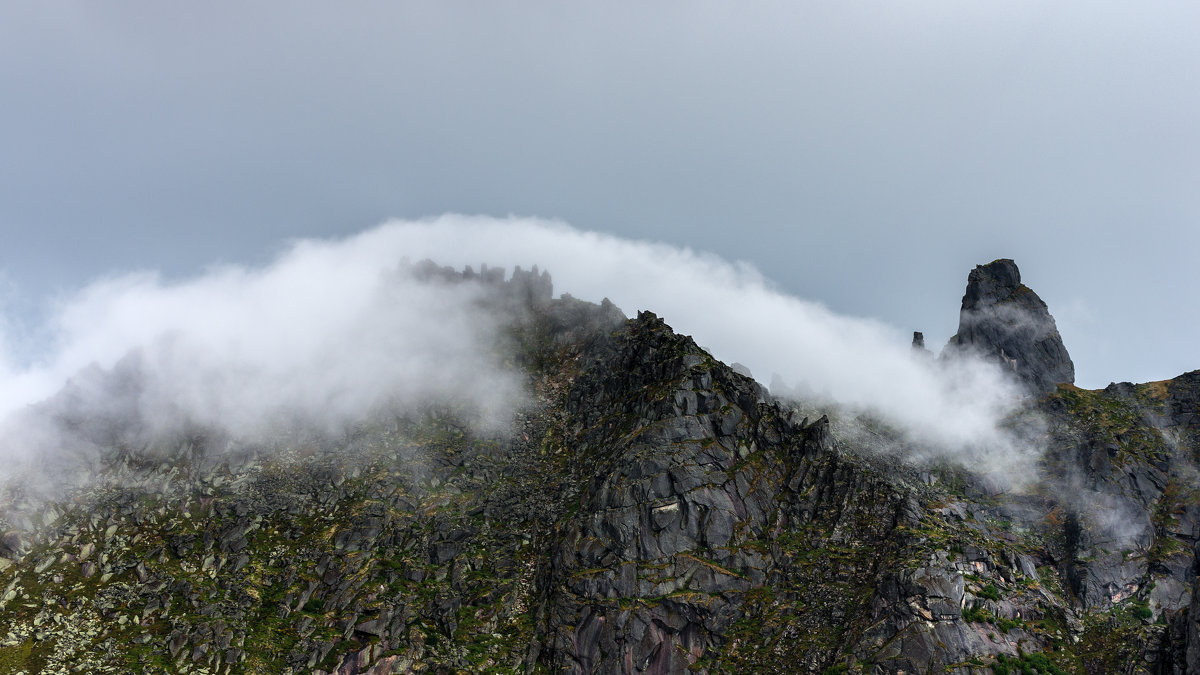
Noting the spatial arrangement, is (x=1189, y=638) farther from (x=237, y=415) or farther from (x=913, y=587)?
(x=237, y=415)

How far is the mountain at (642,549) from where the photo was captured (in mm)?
123688

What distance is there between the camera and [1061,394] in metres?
187

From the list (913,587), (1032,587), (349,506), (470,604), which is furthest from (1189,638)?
(349,506)

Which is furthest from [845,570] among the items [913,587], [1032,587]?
[1032,587]

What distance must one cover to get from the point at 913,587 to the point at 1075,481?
67.6 metres

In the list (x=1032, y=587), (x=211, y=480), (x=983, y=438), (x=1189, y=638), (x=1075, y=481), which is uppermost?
(x=211, y=480)

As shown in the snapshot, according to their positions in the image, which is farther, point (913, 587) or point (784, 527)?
point (784, 527)

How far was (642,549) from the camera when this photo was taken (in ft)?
463

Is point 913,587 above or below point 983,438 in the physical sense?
below

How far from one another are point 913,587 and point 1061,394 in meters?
104

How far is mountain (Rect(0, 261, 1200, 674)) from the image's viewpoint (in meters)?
124

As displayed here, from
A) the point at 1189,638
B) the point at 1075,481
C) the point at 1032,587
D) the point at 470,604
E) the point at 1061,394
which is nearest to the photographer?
the point at 1189,638

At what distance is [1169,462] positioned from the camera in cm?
15288

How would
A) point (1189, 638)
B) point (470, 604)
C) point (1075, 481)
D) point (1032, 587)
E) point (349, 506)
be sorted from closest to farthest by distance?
point (1189, 638) → point (1032, 587) → point (470, 604) → point (1075, 481) → point (349, 506)
